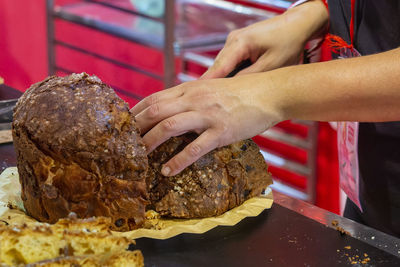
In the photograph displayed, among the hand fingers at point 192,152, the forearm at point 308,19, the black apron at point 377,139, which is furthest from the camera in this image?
the forearm at point 308,19

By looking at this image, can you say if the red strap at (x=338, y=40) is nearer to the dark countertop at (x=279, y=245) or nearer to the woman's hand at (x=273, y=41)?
the woman's hand at (x=273, y=41)

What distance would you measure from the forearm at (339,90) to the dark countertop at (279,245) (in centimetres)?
28

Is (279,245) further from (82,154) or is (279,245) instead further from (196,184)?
(82,154)

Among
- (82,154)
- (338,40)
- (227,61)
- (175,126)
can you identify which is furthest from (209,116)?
(338,40)

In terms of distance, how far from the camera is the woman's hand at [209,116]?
1.48m

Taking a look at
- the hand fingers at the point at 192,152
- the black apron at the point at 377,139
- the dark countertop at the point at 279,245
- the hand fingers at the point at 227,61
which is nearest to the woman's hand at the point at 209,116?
the hand fingers at the point at 192,152

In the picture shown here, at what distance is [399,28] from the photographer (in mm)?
1817

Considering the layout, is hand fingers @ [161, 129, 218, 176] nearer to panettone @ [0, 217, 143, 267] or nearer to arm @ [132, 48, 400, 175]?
arm @ [132, 48, 400, 175]

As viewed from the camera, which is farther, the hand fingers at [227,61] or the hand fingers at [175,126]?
the hand fingers at [227,61]

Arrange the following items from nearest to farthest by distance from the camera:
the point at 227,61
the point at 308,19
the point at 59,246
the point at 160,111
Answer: the point at 59,246
the point at 160,111
the point at 227,61
the point at 308,19

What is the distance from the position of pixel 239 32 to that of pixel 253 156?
49 cm

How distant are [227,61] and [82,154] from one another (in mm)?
669

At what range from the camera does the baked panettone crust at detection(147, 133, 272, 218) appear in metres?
1.57

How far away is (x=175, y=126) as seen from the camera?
4.82 feet
